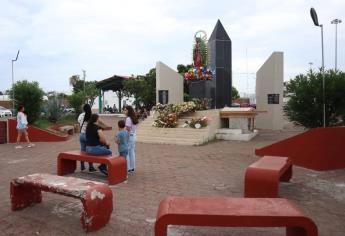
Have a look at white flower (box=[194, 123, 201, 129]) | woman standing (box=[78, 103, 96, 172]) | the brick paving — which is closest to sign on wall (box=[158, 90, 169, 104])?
white flower (box=[194, 123, 201, 129])

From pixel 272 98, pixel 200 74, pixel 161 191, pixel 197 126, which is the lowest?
pixel 161 191

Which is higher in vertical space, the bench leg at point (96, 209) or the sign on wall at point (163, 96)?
the sign on wall at point (163, 96)

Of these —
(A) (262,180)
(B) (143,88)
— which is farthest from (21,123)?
(B) (143,88)

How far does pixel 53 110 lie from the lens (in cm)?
2327

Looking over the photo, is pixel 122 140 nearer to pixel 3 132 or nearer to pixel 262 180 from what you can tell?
pixel 262 180

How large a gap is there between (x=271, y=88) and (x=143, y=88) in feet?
62.6

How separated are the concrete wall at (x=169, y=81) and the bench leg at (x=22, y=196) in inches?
686

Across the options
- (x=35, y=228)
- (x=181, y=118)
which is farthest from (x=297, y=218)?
(x=181, y=118)

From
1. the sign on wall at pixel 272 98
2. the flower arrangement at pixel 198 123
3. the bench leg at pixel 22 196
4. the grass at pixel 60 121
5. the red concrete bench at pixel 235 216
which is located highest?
the sign on wall at pixel 272 98

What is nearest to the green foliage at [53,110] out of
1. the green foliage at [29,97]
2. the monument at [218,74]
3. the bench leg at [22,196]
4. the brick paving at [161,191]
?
the green foliage at [29,97]

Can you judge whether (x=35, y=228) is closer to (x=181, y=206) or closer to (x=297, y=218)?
(x=181, y=206)

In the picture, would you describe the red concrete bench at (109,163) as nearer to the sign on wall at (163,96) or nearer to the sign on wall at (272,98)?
the sign on wall at (163,96)

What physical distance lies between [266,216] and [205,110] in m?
13.7

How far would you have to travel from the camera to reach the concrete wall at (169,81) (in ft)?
74.3
